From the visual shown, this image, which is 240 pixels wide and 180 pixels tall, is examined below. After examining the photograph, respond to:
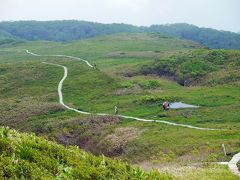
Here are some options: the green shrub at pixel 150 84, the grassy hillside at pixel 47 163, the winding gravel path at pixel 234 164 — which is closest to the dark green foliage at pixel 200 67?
the green shrub at pixel 150 84

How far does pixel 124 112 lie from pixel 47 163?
184ft

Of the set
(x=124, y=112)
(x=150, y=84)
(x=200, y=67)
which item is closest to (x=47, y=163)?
(x=124, y=112)

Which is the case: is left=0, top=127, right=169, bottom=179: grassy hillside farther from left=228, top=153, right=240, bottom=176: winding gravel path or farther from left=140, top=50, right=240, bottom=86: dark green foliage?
left=140, top=50, right=240, bottom=86: dark green foliage

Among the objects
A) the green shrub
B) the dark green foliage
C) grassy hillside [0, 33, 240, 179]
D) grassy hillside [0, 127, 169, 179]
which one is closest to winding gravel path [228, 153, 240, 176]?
grassy hillside [0, 33, 240, 179]

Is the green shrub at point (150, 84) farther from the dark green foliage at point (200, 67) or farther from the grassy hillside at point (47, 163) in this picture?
the grassy hillside at point (47, 163)

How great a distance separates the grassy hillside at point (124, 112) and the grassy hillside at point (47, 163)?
1312 centimetres

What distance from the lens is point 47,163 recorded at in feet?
49.2

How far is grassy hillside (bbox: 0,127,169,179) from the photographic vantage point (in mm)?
13938

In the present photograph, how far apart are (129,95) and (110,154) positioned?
32.0 meters

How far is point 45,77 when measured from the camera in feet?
350

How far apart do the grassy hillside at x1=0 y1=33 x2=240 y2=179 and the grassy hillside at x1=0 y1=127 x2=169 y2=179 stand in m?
13.1

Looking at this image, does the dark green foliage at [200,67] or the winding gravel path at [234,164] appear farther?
the dark green foliage at [200,67]

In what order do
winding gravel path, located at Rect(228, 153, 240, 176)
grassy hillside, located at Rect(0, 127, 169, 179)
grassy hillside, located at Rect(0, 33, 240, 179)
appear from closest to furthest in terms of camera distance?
grassy hillside, located at Rect(0, 127, 169, 179) → winding gravel path, located at Rect(228, 153, 240, 176) → grassy hillside, located at Rect(0, 33, 240, 179)

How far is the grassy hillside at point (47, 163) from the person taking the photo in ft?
45.7
